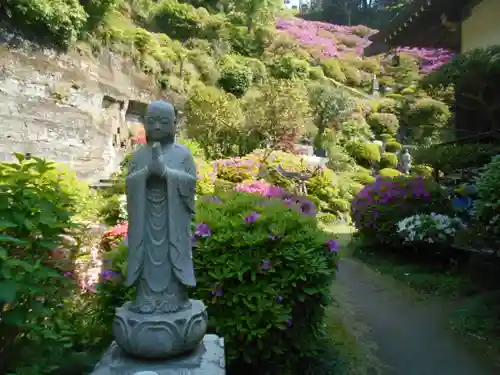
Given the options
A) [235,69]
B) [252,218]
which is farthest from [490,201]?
[235,69]

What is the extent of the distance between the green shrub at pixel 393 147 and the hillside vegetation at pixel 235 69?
0.86 metres

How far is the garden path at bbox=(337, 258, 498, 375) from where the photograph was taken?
4465 millimetres

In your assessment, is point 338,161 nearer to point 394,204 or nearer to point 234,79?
point 234,79

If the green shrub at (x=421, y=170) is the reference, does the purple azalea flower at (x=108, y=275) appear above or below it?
below

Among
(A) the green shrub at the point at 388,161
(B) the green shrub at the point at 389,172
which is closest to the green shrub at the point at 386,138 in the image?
(A) the green shrub at the point at 388,161

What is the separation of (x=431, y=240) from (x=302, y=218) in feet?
14.4

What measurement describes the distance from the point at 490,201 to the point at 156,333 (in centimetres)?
401

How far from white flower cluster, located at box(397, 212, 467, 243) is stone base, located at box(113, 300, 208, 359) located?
6.11m

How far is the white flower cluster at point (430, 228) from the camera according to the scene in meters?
7.66

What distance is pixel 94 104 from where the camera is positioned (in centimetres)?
1278

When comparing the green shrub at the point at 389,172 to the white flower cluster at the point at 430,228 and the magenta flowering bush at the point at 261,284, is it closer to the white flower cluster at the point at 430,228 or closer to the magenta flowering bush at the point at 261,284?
the white flower cluster at the point at 430,228

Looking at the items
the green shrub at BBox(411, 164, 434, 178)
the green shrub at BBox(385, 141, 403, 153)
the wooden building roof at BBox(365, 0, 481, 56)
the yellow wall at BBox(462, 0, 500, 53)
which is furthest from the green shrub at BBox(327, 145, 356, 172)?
the yellow wall at BBox(462, 0, 500, 53)

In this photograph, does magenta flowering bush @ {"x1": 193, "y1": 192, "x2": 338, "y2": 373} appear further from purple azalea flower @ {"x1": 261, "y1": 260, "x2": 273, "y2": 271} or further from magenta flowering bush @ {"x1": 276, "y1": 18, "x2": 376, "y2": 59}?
magenta flowering bush @ {"x1": 276, "y1": 18, "x2": 376, "y2": 59}

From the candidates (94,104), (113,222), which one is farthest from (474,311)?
(94,104)
